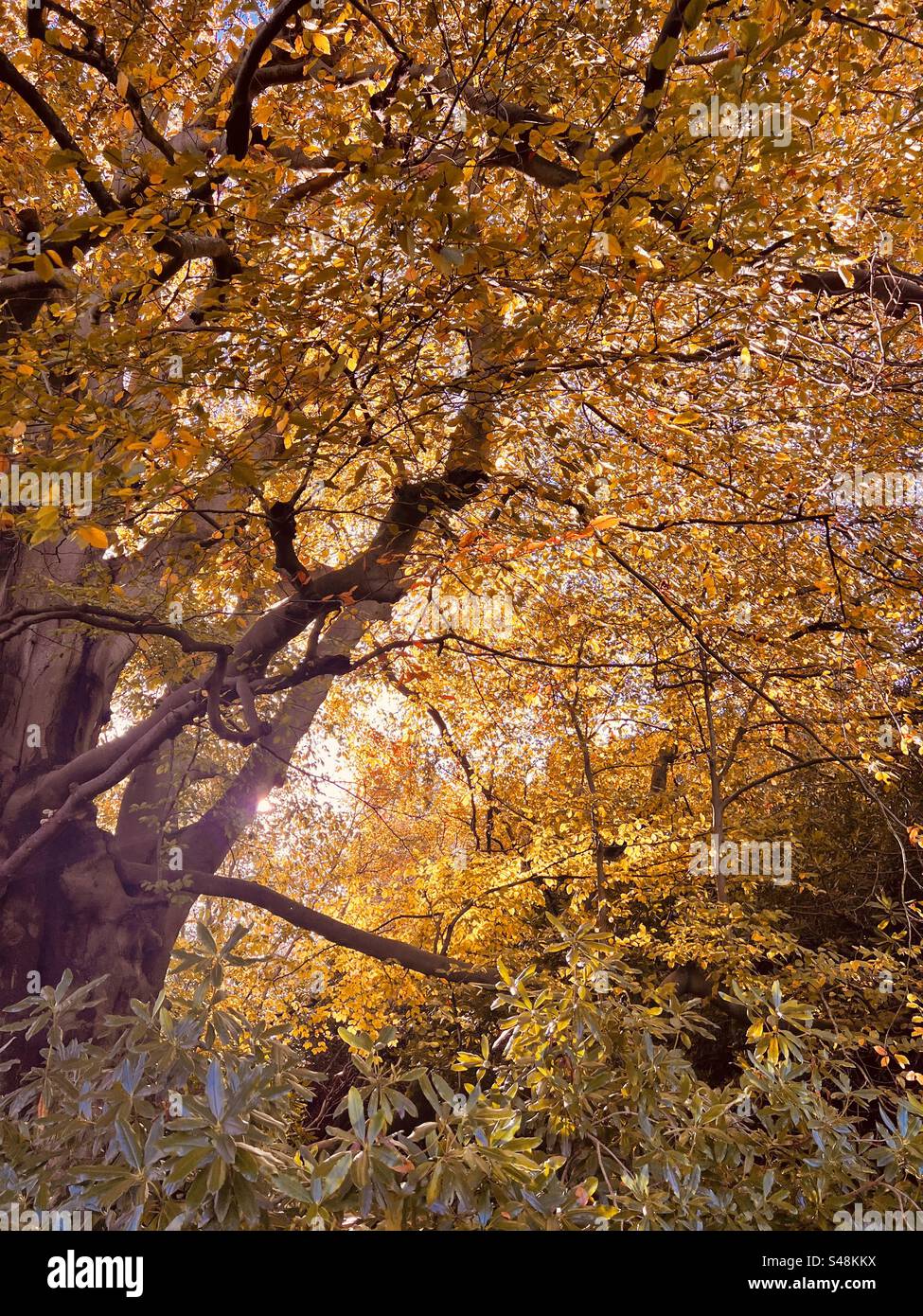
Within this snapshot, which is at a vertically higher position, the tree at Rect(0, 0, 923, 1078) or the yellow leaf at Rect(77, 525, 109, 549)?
the tree at Rect(0, 0, 923, 1078)

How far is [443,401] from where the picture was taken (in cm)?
492

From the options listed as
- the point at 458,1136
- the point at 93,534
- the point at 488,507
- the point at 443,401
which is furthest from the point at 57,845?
the point at 458,1136

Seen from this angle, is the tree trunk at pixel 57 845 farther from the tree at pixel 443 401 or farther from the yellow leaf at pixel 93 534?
the yellow leaf at pixel 93 534

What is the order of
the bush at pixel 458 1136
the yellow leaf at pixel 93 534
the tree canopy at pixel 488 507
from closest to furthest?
the bush at pixel 458 1136 → the yellow leaf at pixel 93 534 → the tree canopy at pixel 488 507

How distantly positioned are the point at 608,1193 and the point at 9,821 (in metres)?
6.59

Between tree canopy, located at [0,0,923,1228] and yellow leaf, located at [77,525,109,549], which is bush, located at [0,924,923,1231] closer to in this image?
tree canopy, located at [0,0,923,1228]

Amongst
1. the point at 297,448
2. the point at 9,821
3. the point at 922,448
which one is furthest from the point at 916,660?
the point at 9,821

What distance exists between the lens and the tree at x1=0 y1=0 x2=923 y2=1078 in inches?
147

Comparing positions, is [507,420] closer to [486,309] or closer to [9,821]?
[486,309]

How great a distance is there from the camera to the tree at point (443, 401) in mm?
3738

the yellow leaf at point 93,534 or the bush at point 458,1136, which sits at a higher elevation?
the yellow leaf at point 93,534

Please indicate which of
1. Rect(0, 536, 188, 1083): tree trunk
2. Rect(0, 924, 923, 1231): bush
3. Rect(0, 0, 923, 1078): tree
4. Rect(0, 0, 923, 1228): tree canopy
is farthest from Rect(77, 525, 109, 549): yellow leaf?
Rect(0, 536, 188, 1083): tree trunk

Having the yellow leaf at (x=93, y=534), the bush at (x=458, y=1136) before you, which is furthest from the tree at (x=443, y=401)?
the bush at (x=458, y=1136)
